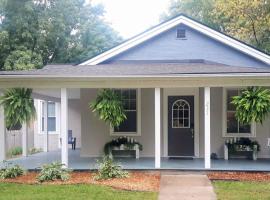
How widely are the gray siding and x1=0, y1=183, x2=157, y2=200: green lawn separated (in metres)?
7.12

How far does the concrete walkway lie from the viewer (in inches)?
383

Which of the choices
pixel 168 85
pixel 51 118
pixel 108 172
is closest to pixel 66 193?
pixel 108 172

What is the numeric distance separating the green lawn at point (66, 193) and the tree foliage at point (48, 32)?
16.5 metres

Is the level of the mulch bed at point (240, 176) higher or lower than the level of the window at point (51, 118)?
lower

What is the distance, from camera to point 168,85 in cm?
1288

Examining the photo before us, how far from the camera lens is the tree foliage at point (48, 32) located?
2734 centimetres

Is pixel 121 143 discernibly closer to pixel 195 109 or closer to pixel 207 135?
pixel 195 109

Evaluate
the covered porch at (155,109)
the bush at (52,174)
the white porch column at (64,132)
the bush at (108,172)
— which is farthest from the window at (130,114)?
the bush at (52,174)

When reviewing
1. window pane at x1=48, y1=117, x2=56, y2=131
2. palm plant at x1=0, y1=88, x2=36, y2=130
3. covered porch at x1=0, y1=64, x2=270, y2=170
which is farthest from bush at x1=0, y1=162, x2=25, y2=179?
window pane at x1=48, y1=117, x2=56, y2=131

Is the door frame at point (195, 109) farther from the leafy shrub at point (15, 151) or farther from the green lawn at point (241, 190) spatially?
the leafy shrub at point (15, 151)

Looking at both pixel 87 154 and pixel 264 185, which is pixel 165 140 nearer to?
pixel 87 154

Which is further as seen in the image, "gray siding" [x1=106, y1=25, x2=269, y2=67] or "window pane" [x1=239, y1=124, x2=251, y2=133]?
"gray siding" [x1=106, y1=25, x2=269, y2=67]

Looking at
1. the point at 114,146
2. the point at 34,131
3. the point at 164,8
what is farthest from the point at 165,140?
the point at 164,8

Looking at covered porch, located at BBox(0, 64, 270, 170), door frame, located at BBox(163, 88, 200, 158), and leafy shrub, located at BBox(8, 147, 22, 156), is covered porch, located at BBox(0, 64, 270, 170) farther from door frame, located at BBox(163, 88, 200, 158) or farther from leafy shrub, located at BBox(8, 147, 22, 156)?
leafy shrub, located at BBox(8, 147, 22, 156)
